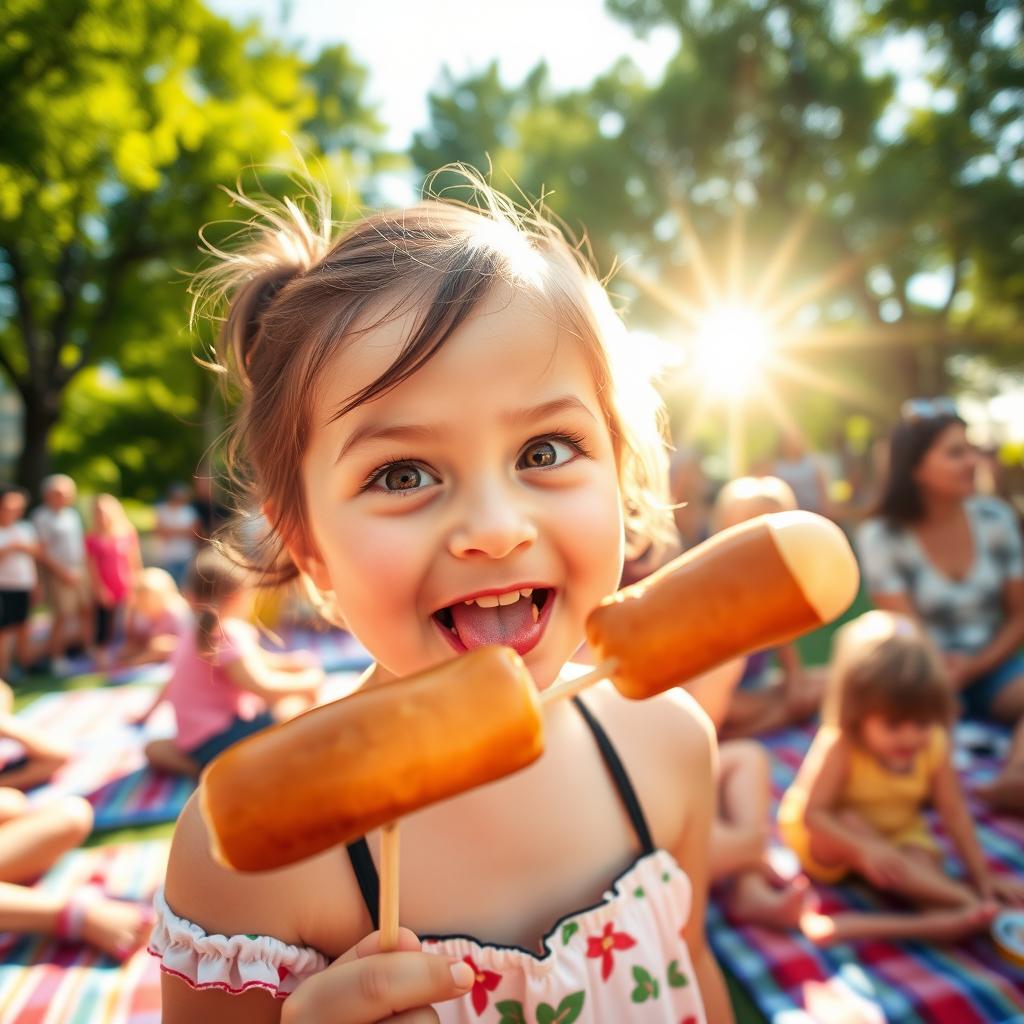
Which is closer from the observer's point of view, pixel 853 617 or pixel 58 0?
pixel 853 617

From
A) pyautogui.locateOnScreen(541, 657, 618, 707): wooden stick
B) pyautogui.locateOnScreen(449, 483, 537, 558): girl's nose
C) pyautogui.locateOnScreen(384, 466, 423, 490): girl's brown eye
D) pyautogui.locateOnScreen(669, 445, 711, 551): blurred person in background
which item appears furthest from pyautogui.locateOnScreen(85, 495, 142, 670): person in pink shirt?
pyautogui.locateOnScreen(541, 657, 618, 707): wooden stick

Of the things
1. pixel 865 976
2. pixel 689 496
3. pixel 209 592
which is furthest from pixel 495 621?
pixel 689 496

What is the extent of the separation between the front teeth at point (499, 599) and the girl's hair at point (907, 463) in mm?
3713

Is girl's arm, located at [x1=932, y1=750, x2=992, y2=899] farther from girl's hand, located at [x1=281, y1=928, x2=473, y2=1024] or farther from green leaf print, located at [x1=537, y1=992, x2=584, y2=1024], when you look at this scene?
girl's hand, located at [x1=281, y1=928, x2=473, y2=1024]

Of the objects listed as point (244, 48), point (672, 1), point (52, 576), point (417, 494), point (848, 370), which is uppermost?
point (672, 1)

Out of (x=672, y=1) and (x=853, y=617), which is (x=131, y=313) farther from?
(x=672, y=1)

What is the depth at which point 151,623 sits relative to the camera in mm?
6230

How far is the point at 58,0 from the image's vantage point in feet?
28.7

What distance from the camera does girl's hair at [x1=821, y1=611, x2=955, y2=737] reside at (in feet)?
8.09

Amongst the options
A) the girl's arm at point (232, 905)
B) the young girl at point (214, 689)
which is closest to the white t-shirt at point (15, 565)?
the young girl at point (214, 689)

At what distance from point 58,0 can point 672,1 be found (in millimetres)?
14384

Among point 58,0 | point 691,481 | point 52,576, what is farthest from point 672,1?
point 52,576

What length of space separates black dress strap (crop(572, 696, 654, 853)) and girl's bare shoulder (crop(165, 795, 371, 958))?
0.49 metres

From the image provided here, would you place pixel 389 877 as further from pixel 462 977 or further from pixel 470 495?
pixel 470 495
